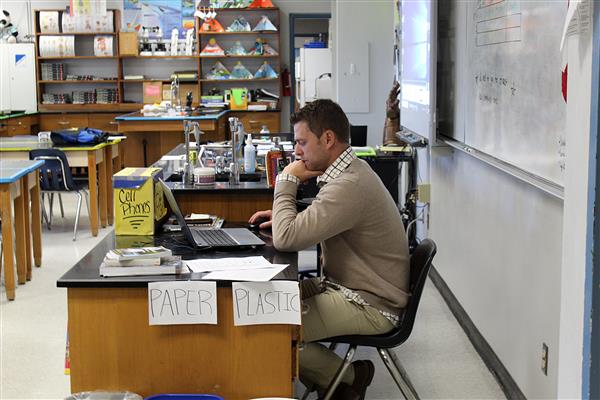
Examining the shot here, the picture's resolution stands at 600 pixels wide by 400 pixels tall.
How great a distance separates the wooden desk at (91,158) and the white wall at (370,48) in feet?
8.21

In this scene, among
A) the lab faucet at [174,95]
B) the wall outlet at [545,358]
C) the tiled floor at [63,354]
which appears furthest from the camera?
the lab faucet at [174,95]

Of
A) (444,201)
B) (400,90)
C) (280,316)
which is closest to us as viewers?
(280,316)

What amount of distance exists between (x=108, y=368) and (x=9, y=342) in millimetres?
2204

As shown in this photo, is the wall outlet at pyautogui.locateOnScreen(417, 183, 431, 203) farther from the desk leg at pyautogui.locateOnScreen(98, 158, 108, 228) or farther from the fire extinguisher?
the fire extinguisher

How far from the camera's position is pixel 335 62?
9.00 meters

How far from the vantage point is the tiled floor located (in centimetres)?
380

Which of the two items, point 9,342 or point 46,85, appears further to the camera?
point 46,85

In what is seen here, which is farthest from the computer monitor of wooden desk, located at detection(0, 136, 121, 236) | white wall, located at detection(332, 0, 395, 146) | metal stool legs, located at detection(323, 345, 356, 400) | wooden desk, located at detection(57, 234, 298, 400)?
wooden desk, located at detection(57, 234, 298, 400)

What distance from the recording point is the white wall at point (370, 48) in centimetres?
875

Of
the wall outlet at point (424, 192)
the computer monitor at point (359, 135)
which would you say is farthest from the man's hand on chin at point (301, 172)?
the computer monitor at point (359, 135)

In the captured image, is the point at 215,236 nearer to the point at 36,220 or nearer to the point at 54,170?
the point at 36,220

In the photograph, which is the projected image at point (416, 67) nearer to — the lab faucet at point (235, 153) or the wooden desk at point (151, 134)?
the lab faucet at point (235, 153)

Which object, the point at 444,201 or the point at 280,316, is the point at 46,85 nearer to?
the point at 444,201

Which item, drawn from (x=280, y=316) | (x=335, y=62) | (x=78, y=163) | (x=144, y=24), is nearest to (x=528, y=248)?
(x=280, y=316)
